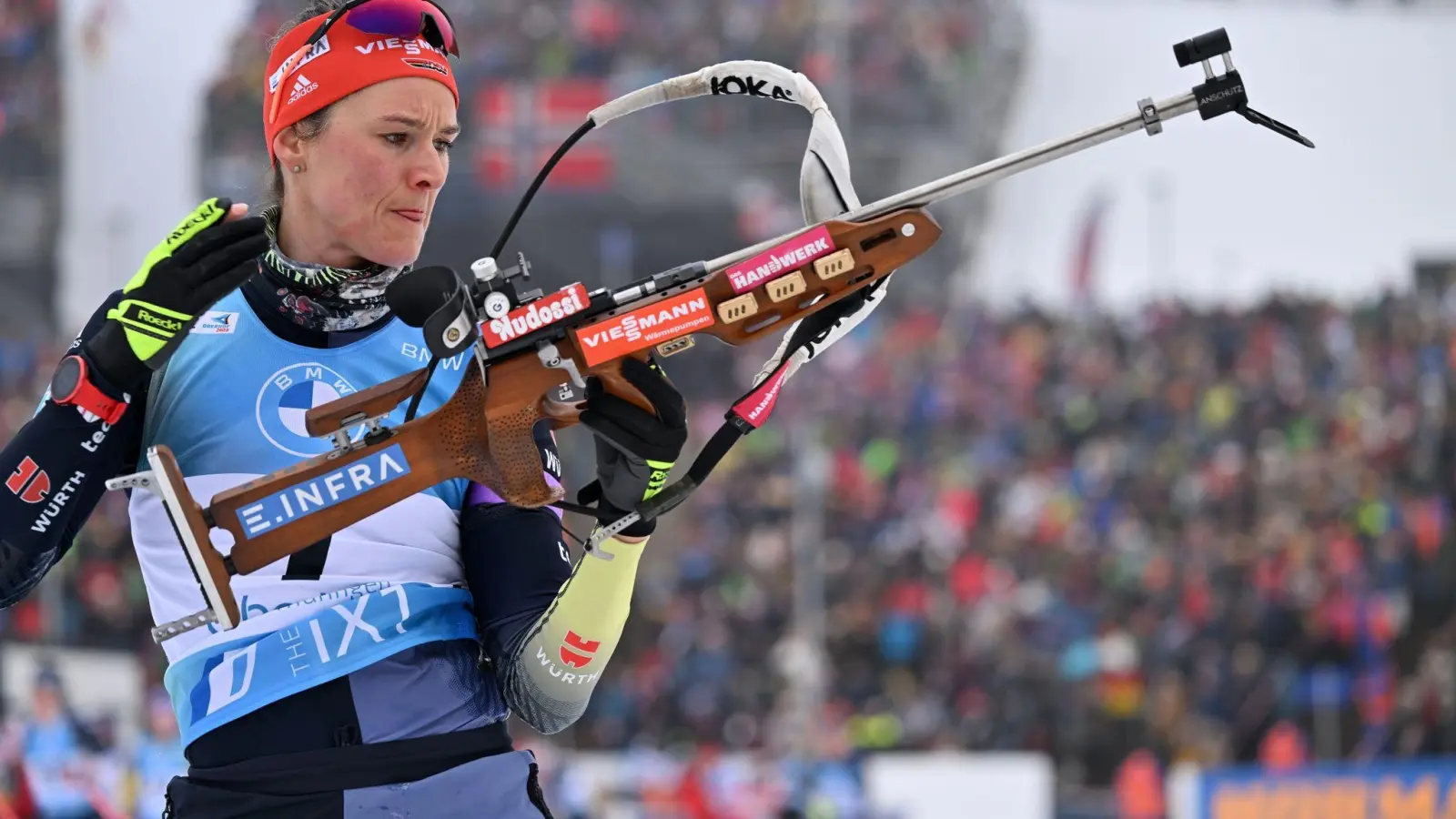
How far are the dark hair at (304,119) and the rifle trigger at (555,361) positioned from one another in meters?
0.52

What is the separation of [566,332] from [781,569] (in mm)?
12322

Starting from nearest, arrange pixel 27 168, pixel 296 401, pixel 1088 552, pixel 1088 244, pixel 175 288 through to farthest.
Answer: pixel 175 288, pixel 296 401, pixel 1088 552, pixel 27 168, pixel 1088 244

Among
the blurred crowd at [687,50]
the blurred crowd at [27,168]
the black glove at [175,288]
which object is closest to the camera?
the black glove at [175,288]

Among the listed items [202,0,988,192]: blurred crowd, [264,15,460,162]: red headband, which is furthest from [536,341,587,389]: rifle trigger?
[202,0,988,192]: blurred crowd

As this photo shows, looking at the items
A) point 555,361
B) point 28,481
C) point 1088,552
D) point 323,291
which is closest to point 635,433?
point 555,361

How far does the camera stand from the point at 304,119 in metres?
2.62

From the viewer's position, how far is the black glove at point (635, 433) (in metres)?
2.37

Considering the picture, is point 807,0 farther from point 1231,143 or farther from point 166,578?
point 166,578

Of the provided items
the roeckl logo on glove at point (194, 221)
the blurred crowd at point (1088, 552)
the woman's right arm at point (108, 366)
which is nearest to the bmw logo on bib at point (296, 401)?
the woman's right arm at point (108, 366)

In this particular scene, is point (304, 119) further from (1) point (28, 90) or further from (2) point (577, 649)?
(1) point (28, 90)

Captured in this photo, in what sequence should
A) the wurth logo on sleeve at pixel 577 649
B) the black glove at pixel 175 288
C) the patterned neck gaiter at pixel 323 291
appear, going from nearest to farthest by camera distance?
the black glove at pixel 175 288 < the wurth logo on sleeve at pixel 577 649 < the patterned neck gaiter at pixel 323 291

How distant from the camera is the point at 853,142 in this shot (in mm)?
18047

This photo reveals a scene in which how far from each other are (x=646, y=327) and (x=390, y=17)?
63 cm

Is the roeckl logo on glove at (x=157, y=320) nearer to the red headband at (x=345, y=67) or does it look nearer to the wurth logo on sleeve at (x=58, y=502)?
the wurth logo on sleeve at (x=58, y=502)
